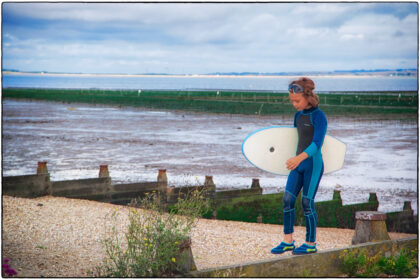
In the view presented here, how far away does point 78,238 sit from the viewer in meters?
7.22

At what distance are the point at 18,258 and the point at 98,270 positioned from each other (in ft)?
4.09

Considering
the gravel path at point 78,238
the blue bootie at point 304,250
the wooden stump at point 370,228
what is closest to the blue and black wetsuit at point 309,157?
the blue bootie at point 304,250

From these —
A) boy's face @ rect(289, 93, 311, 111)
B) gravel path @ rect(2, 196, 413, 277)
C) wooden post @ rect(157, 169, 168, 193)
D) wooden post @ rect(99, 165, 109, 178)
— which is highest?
boy's face @ rect(289, 93, 311, 111)

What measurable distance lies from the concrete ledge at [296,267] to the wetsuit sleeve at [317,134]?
1210 mm

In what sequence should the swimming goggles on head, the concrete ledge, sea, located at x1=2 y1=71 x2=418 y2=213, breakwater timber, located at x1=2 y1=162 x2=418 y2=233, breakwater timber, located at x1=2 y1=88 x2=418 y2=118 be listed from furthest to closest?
breakwater timber, located at x1=2 y1=88 x2=418 y2=118, sea, located at x1=2 y1=71 x2=418 y2=213, breakwater timber, located at x1=2 y1=162 x2=418 y2=233, the concrete ledge, the swimming goggles on head

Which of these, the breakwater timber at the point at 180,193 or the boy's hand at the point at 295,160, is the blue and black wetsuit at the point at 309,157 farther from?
the breakwater timber at the point at 180,193

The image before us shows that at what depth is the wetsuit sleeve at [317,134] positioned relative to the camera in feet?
16.0

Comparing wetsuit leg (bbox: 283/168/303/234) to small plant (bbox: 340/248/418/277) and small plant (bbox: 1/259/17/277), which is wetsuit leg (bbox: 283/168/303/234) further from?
small plant (bbox: 1/259/17/277)

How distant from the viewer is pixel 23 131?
88.7ft

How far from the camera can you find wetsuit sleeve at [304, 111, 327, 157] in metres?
4.87

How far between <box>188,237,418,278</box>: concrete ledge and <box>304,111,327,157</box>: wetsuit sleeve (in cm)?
121

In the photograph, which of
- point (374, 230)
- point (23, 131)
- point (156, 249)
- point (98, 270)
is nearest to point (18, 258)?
point (98, 270)

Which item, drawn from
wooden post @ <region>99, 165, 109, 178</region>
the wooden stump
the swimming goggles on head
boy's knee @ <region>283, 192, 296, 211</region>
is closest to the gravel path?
wooden post @ <region>99, 165, 109, 178</region>

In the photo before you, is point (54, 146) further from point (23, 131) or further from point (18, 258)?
point (18, 258)
